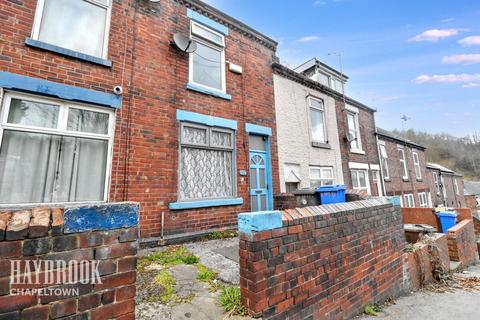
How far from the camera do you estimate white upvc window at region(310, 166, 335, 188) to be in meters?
9.11

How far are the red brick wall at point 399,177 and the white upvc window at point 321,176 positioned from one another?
20.0 feet

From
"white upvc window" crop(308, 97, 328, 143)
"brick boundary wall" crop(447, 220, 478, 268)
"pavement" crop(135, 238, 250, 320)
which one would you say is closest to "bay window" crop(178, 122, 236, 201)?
"pavement" crop(135, 238, 250, 320)

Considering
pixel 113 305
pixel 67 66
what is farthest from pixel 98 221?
pixel 67 66

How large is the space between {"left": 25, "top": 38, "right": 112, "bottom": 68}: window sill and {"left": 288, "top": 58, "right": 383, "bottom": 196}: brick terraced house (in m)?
8.54

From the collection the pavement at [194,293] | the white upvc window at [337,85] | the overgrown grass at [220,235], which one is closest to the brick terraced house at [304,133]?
the white upvc window at [337,85]

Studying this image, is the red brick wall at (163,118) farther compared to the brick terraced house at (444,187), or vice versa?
the brick terraced house at (444,187)

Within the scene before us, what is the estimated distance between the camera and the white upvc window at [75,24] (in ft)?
14.6

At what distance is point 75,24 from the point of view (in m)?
4.81

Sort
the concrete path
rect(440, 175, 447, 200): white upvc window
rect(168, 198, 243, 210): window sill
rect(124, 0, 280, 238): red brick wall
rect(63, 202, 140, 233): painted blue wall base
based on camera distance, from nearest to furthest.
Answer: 1. rect(63, 202, 140, 233): painted blue wall base
2. the concrete path
3. rect(124, 0, 280, 238): red brick wall
4. rect(168, 198, 243, 210): window sill
5. rect(440, 175, 447, 200): white upvc window

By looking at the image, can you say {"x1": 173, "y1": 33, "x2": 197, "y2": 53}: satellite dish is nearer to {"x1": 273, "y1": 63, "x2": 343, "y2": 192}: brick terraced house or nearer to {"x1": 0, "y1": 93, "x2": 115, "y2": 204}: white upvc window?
{"x1": 0, "y1": 93, "x2": 115, "y2": 204}: white upvc window

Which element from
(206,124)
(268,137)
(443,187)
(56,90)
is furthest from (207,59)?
(443,187)

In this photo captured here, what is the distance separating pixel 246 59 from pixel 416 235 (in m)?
8.48

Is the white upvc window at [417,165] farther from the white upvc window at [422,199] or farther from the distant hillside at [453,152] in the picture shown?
the distant hillside at [453,152]

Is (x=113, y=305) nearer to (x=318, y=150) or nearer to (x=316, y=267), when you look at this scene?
(x=316, y=267)
